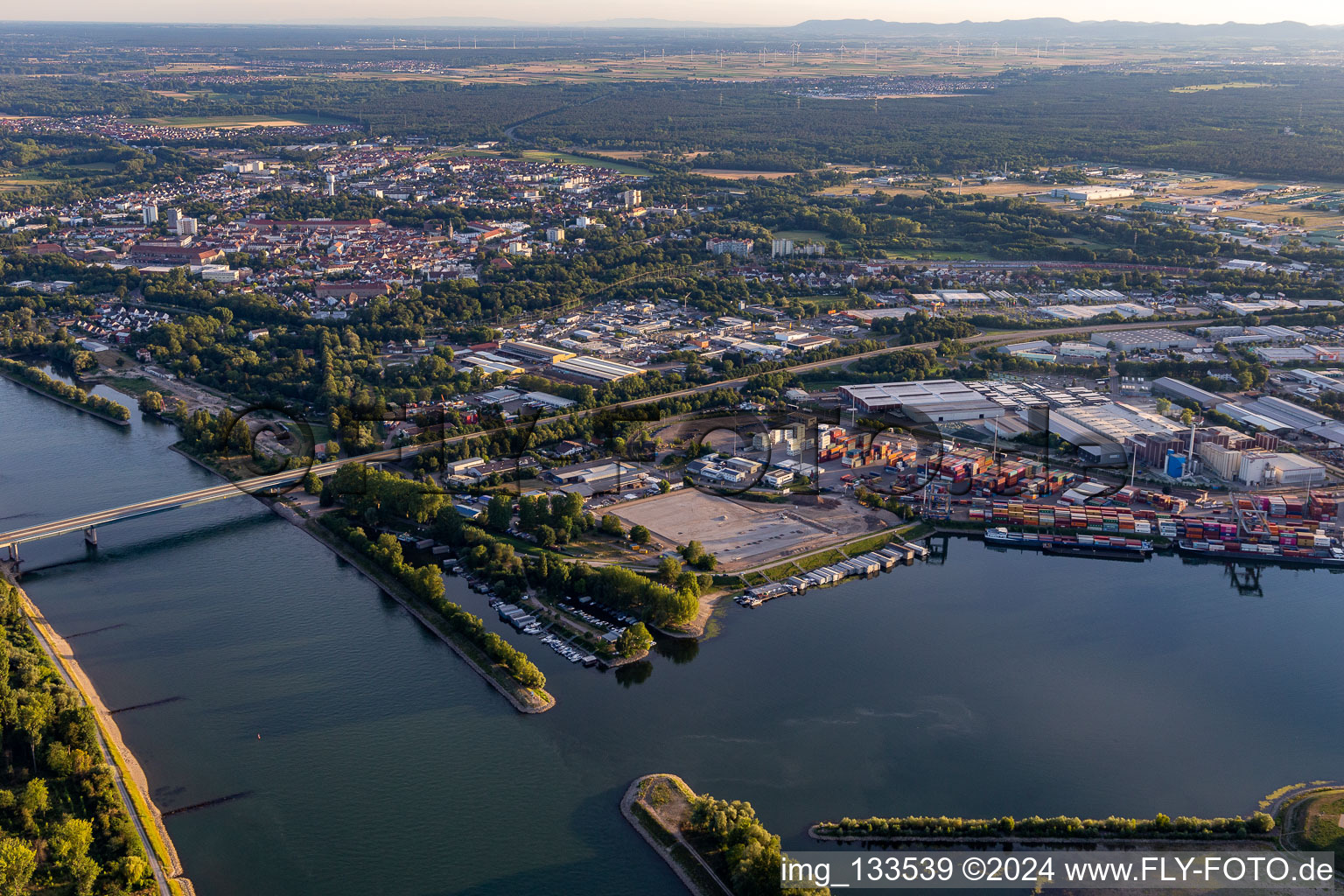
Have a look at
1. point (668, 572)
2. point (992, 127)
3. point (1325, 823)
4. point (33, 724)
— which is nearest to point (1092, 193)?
point (992, 127)

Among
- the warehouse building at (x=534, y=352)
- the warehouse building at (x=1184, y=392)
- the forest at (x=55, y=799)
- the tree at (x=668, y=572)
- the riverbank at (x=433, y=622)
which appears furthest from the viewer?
the warehouse building at (x=534, y=352)

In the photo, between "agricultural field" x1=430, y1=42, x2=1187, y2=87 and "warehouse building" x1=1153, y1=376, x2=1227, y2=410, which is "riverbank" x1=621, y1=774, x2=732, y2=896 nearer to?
"warehouse building" x1=1153, y1=376, x2=1227, y2=410

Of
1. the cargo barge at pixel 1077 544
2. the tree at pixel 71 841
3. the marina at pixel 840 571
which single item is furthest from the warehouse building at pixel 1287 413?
the tree at pixel 71 841

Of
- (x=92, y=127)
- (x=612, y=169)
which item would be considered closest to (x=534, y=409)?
(x=612, y=169)

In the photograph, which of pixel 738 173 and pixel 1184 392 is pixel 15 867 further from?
pixel 738 173

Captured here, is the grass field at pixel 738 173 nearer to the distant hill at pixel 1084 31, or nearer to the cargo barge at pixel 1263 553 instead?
the cargo barge at pixel 1263 553

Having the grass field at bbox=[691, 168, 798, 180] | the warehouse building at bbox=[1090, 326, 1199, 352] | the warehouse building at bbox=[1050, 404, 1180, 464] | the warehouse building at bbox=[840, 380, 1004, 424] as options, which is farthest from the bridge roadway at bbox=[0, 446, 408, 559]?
the grass field at bbox=[691, 168, 798, 180]
